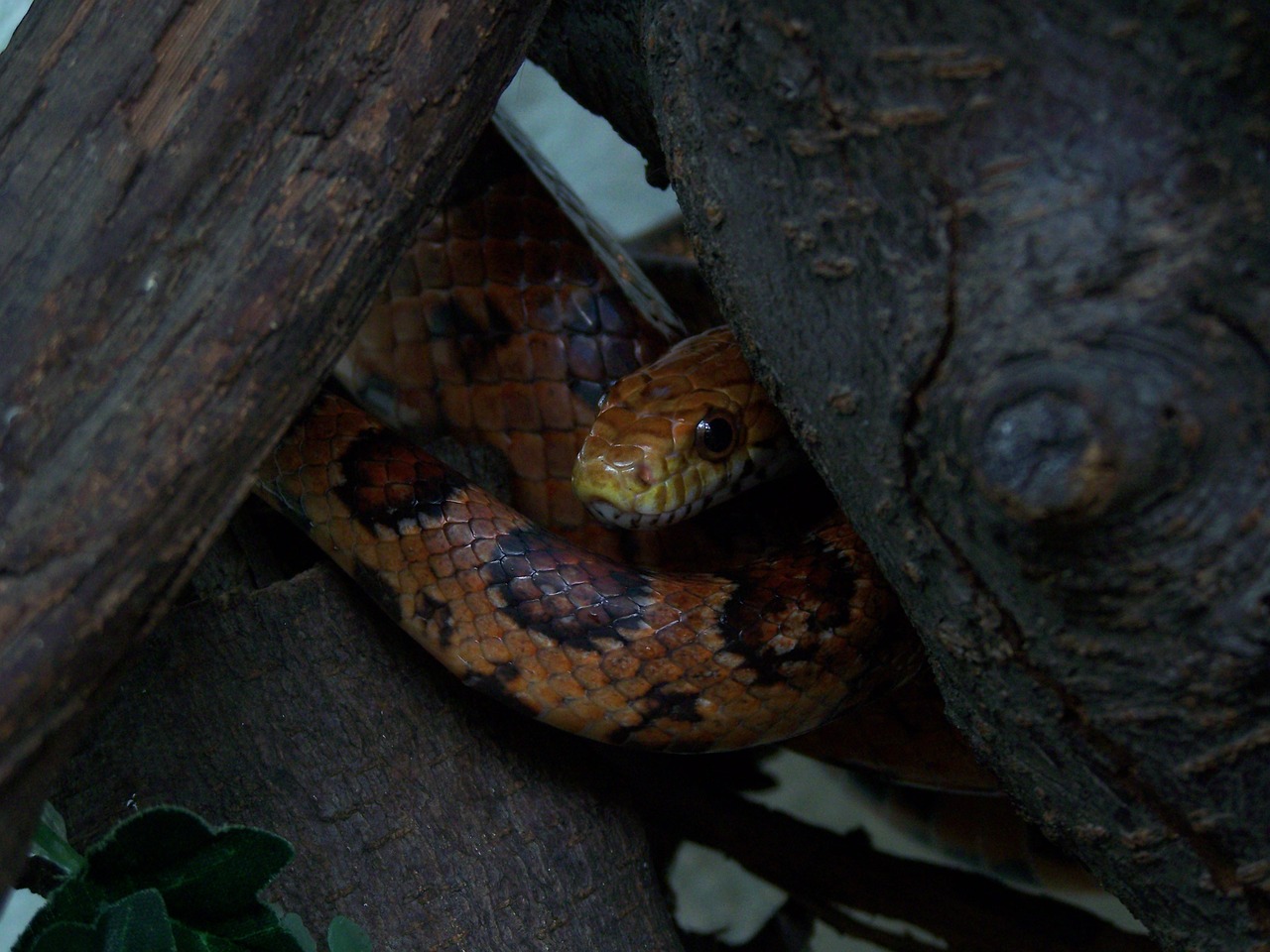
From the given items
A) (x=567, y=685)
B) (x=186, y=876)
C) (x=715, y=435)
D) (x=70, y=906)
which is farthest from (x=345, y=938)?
(x=715, y=435)

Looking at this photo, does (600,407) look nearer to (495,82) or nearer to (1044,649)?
(495,82)

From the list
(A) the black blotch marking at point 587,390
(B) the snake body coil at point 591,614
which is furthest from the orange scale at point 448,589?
(A) the black blotch marking at point 587,390

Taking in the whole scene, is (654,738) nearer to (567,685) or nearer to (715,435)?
(567,685)

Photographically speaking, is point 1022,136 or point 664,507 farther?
point 664,507

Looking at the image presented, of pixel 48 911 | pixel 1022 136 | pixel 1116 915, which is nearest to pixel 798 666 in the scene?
pixel 1022 136

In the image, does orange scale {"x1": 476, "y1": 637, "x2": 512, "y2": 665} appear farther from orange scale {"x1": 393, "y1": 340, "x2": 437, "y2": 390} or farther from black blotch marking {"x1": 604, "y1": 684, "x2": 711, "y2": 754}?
orange scale {"x1": 393, "y1": 340, "x2": 437, "y2": 390}
